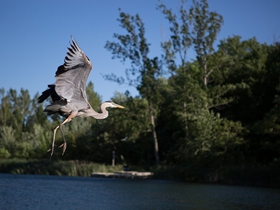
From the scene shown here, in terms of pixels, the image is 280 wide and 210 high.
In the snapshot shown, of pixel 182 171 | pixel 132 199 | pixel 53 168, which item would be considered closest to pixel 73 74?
pixel 132 199

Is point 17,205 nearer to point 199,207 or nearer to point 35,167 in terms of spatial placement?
point 199,207

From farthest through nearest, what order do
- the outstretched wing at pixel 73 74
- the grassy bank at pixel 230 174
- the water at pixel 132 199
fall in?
the grassy bank at pixel 230 174, the water at pixel 132 199, the outstretched wing at pixel 73 74

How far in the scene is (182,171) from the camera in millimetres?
31734

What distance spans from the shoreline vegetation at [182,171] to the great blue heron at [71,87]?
15.3m

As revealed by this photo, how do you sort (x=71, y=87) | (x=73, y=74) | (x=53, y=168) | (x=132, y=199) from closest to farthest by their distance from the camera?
(x=73, y=74) < (x=71, y=87) < (x=132, y=199) < (x=53, y=168)

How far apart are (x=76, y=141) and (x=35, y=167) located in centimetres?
925

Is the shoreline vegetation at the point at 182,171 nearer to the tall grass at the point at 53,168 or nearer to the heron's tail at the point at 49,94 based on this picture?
the tall grass at the point at 53,168

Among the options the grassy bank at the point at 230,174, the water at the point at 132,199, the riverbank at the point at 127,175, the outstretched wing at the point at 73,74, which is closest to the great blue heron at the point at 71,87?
the outstretched wing at the point at 73,74

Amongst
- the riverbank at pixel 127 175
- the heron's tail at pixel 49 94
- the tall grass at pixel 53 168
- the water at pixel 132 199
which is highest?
the heron's tail at pixel 49 94

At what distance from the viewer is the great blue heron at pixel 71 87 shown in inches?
427

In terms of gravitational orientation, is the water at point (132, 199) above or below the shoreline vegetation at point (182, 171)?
below

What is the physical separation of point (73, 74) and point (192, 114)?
76.9 ft

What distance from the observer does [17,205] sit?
51.2 feet

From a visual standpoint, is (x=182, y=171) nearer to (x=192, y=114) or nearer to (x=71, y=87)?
(x=192, y=114)
